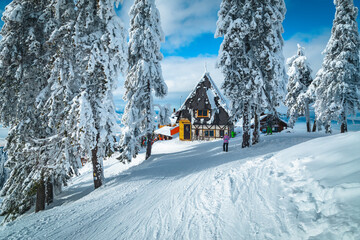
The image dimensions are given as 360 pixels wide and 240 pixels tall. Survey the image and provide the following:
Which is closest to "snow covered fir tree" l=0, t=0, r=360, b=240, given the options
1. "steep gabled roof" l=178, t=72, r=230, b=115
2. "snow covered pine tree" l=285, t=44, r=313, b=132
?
"snow covered pine tree" l=285, t=44, r=313, b=132

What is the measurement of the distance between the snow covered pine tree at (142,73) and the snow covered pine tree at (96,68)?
11.8ft

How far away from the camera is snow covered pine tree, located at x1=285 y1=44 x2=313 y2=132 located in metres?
22.5

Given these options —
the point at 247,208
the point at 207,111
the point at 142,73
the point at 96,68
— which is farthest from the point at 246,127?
the point at 207,111

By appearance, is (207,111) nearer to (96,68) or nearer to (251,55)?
(251,55)

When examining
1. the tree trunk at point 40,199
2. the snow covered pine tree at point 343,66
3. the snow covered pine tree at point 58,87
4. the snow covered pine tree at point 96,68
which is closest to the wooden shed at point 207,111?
the snow covered pine tree at point 343,66

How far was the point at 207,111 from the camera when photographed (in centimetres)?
2556

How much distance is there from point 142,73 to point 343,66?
56.1 ft

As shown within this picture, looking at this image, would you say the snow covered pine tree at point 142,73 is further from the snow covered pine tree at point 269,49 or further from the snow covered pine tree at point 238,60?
the snow covered pine tree at point 269,49

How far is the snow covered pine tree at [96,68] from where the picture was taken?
27.1 feet

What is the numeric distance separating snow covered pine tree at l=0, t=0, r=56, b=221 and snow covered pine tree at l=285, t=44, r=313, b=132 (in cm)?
2666

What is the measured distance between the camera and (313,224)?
3002mm

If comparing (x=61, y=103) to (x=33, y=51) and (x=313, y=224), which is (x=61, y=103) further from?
(x=313, y=224)

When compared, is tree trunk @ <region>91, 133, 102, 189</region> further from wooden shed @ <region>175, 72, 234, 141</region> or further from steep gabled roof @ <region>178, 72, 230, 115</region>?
steep gabled roof @ <region>178, 72, 230, 115</region>

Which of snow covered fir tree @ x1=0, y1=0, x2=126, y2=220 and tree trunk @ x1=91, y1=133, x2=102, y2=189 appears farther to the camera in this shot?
tree trunk @ x1=91, y1=133, x2=102, y2=189
